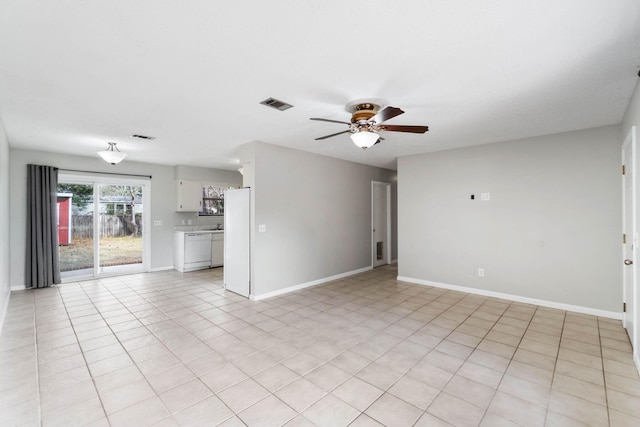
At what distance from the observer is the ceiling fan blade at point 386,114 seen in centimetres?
243

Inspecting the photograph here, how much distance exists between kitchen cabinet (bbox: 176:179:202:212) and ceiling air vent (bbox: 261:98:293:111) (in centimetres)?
480

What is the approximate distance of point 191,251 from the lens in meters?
6.79

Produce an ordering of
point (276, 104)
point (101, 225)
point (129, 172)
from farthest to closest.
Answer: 1. point (129, 172)
2. point (101, 225)
3. point (276, 104)

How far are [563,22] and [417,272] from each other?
176 inches

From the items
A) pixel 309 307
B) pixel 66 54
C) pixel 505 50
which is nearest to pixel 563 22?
pixel 505 50

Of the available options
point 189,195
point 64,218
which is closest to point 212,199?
point 189,195

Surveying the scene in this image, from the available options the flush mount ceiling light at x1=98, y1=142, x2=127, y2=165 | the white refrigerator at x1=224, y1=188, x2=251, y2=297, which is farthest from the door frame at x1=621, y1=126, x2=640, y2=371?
the flush mount ceiling light at x1=98, y1=142, x2=127, y2=165

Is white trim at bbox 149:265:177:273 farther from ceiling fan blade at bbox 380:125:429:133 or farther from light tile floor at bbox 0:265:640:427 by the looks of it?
ceiling fan blade at bbox 380:125:429:133

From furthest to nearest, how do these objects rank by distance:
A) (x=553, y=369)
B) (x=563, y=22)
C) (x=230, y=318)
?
(x=230, y=318) < (x=553, y=369) < (x=563, y=22)

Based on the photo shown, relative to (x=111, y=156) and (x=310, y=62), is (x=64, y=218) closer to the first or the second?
(x=111, y=156)

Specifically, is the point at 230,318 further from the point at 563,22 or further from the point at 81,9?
the point at 563,22

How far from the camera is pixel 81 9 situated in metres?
1.61

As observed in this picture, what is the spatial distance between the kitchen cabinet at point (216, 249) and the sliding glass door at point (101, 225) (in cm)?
145

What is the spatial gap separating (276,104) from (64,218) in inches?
217
